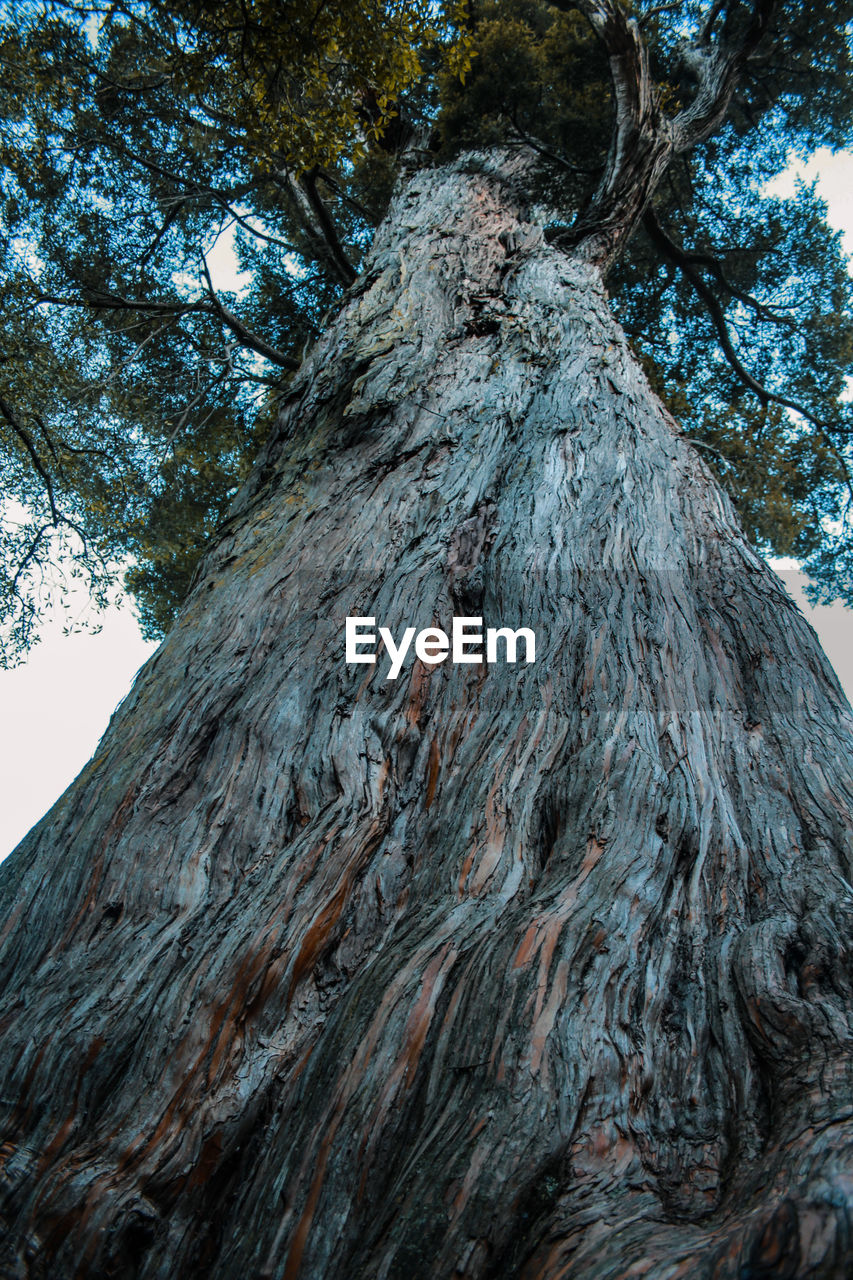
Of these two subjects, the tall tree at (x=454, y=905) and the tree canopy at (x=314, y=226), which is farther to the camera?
the tree canopy at (x=314, y=226)

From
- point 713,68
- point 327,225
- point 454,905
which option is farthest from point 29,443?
point 713,68

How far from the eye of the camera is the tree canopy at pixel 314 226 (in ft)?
20.3

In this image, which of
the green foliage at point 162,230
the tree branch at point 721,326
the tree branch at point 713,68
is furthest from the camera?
the tree branch at point 721,326

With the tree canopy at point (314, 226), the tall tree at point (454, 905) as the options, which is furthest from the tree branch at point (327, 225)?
the tall tree at point (454, 905)

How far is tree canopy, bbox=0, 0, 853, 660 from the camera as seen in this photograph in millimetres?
6184

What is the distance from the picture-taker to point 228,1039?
6.30 feet

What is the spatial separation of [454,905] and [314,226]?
356 inches

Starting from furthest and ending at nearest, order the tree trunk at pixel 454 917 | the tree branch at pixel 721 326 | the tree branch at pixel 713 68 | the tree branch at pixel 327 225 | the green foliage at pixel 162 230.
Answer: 1. the tree branch at pixel 721 326
2. the tree branch at pixel 713 68
3. the tree branch at pixel 327 225
4. the green foliage at pixel 162 230
5. the tree trunk at pixel 454 917

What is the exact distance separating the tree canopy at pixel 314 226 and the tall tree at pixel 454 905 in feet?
11.4

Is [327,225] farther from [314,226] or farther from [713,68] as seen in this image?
[713,68]

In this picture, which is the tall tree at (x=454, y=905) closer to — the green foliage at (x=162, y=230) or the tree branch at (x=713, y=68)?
the green foliage at (x=162, y=230)

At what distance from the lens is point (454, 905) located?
7.08 feet

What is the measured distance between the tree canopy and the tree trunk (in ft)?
11.9

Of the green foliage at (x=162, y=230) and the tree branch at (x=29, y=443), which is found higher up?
the green foliage at (x=162, y=230)
